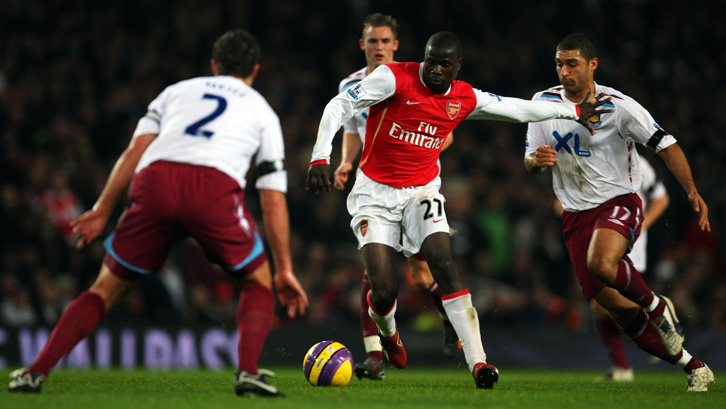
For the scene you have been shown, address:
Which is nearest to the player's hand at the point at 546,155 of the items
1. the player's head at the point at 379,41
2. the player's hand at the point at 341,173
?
the player's hand at the point at 341,173

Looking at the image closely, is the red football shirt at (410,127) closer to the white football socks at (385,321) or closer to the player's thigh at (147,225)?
the white football socks at (385,321)

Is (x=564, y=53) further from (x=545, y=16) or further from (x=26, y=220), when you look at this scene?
(x=545, y=16)

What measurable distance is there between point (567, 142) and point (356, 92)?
6.47ft

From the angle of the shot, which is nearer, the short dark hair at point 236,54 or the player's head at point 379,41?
the short dark hair at point 236,54

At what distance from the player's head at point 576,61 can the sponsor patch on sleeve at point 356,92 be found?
181 cm

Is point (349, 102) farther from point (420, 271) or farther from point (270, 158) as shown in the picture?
point (420, 271)

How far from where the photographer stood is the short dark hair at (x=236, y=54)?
210 inches

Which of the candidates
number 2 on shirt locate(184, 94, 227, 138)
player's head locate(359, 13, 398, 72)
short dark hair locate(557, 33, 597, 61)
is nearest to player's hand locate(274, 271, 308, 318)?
number 2 on shirt locate(184, 94, 227, 138)

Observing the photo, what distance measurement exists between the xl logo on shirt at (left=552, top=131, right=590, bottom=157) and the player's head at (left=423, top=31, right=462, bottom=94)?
127cm

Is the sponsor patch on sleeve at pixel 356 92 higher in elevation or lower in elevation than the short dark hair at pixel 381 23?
lower

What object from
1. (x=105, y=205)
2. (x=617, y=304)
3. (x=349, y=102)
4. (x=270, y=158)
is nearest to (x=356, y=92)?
(x=349, y=102)

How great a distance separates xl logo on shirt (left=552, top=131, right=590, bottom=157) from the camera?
23.5 ft

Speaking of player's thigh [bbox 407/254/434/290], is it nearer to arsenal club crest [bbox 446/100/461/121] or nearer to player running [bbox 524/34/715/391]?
player running [bbox 524/34/715/391]

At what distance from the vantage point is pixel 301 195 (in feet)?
46.1
